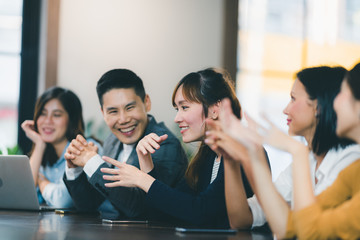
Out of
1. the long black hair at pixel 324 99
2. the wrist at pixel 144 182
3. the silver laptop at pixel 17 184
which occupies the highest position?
the long black hair at pixel 324 99

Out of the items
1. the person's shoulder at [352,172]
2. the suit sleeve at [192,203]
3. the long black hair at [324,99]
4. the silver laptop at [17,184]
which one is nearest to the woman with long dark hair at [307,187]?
the person's shoulder at [352,172]

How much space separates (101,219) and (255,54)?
2.69 meters

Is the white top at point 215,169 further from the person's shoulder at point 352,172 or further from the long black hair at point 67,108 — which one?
the long black hair at point 67,108

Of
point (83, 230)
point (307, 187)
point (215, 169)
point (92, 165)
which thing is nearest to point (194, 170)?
point (215, 169)

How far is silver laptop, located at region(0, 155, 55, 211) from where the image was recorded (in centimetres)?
204

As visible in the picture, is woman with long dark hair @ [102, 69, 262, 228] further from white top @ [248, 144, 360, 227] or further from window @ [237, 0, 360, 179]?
window @ [237, 0, 360, 179]

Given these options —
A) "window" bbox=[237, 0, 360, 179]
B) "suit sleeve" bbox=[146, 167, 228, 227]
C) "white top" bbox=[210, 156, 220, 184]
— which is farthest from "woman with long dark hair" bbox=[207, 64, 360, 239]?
"window" bbox=[237, 0, 360, 179]

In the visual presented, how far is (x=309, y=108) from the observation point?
1.63 metres

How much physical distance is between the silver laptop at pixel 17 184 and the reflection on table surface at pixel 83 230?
23 cm

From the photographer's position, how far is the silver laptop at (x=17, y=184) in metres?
2.04

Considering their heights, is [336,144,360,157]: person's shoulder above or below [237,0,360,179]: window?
below

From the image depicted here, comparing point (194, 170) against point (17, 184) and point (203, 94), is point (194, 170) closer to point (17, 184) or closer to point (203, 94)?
point (203, 94)

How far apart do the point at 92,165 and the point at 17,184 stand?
36cm

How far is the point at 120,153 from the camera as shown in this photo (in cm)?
245
